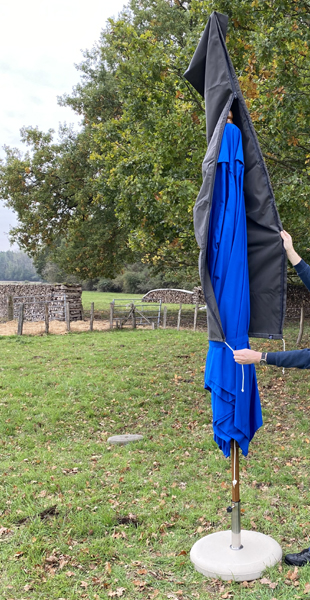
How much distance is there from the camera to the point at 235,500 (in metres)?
3.57

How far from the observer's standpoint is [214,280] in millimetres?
3316

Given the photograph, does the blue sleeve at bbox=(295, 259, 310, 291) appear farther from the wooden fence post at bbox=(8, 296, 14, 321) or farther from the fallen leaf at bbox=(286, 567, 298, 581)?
the wooden fence post at bbox=(8, 296, 14, 321)

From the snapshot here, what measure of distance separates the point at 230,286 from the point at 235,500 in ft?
5.30

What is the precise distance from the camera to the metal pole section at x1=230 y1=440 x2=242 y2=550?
3541mm

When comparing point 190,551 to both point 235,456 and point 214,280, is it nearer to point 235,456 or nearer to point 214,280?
point 235,456

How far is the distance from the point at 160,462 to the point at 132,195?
24.6 feet

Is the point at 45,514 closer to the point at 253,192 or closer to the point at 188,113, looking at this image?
the point at 253,192

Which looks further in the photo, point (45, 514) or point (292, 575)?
point (45, 514)

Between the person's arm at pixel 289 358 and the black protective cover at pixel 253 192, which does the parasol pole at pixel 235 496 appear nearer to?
the black protective cover at pixel 253 192

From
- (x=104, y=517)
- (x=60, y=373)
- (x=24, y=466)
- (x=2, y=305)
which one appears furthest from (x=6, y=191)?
(x=104, y=517)

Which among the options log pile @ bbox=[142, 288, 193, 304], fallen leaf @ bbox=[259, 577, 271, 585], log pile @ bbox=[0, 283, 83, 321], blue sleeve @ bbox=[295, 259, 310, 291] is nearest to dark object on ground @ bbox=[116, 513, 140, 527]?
fallen leaf @ bbox=[259, 577, 271, 585]

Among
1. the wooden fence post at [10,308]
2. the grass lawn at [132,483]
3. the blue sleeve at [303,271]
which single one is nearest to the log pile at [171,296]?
the wooden fence post at [10,308]

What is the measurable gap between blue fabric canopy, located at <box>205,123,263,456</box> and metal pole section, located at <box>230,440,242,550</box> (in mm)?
158

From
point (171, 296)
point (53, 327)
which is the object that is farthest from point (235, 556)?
point (171, 296)
